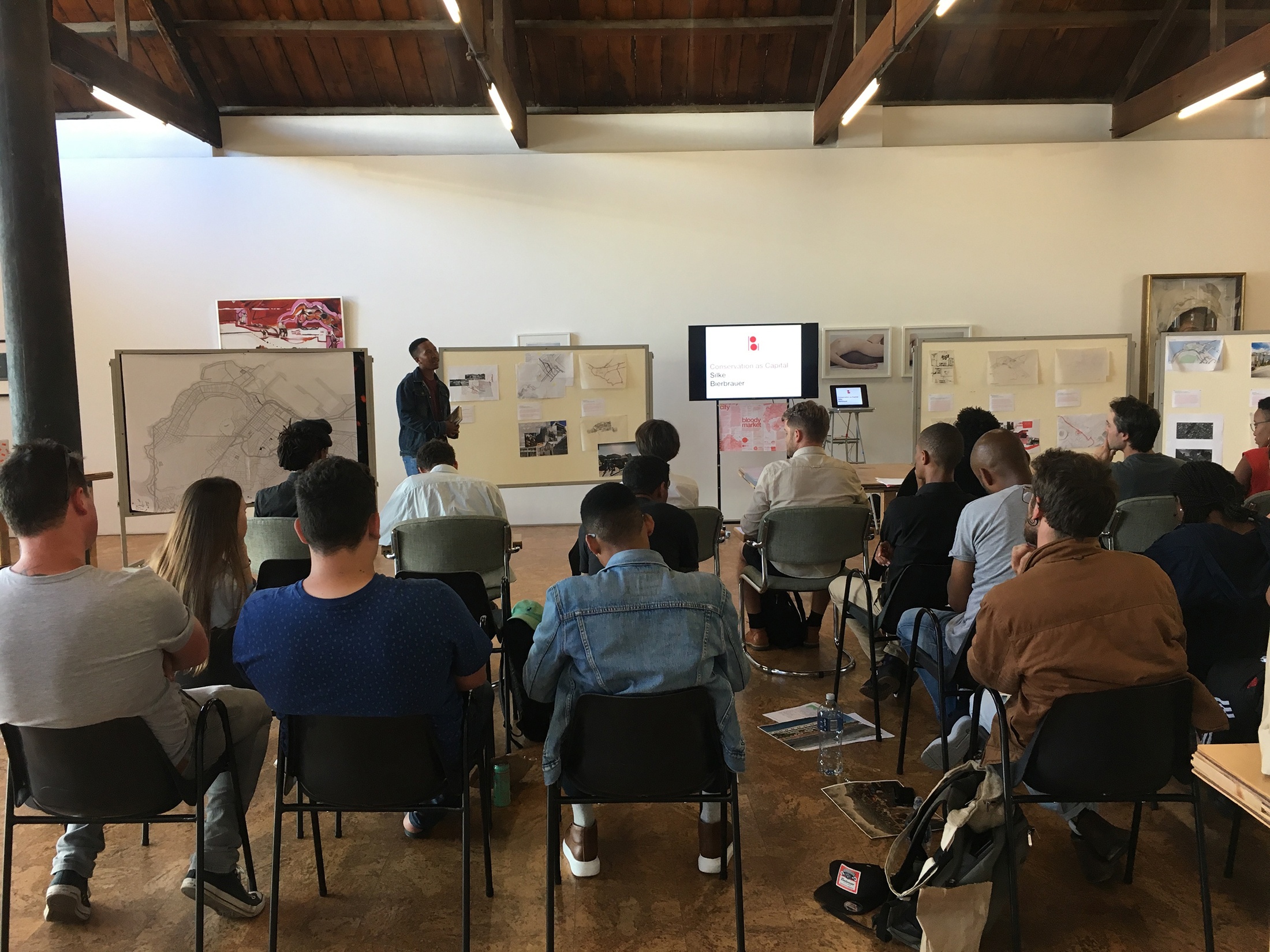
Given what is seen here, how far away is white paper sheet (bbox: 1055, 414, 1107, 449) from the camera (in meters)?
6.56

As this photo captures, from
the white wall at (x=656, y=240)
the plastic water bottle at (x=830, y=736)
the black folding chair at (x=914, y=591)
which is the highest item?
the white wall at (x=656, y=240)

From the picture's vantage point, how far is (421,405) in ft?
19.1

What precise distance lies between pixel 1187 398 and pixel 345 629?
20.3 feet

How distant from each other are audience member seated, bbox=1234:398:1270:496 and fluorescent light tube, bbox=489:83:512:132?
494cm

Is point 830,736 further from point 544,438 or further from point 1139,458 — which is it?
point 544,438

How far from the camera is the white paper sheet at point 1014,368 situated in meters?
6.50

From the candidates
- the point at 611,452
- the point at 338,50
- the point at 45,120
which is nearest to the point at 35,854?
the point at 45,120

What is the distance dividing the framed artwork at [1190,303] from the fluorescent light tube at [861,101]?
10.3ft

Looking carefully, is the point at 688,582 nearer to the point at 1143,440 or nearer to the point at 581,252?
the point at 1143,440

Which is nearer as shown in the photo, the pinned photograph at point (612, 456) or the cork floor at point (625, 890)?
the cork floor at point (625, 890)

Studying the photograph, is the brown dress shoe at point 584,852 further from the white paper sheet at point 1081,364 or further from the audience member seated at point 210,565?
the white paper sheet at point 1081,364

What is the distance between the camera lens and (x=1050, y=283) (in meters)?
7.25

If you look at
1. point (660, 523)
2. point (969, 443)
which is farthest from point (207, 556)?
point (969, 443)

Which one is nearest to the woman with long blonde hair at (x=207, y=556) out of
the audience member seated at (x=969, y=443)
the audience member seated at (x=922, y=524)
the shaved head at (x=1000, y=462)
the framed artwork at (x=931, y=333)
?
the audience member seated at (x=922, y=524)
